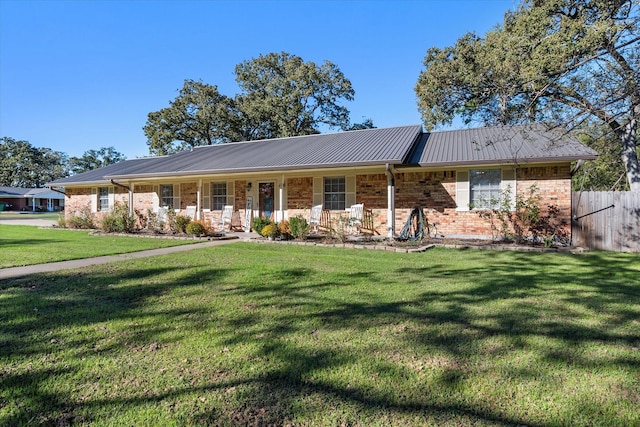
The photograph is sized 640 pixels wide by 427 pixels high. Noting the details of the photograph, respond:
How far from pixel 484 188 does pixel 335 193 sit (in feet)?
16.3

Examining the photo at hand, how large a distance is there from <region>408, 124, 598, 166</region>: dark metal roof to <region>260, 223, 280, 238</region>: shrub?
4.90 m

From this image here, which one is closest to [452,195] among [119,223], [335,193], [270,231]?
[335,193]

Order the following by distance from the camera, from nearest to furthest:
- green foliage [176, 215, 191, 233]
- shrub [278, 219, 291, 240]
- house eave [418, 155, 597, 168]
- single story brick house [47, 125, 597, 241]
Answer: house eave [418, 155, 597, 168], single story brick house [47, 125, 597, 241], shrub [278, 219, 291, 240], green foliage [176, 215, 191, 233]

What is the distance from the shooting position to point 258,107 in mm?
28125

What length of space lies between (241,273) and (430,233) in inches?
293

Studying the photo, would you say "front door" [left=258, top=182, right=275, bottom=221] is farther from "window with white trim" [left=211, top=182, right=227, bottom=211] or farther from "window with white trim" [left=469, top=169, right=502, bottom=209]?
"window with white trim" [left=469, top=169, right=502, bottom=209]

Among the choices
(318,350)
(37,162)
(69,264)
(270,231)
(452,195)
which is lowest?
(318,350)

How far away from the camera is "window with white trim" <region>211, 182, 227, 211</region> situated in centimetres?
1541

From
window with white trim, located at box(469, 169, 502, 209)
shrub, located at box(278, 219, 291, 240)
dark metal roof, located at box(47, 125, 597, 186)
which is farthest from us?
shrub, located at box(278, 219, 291, 240)

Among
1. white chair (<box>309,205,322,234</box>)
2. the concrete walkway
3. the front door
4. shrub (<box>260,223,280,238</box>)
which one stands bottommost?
the concrete walkway

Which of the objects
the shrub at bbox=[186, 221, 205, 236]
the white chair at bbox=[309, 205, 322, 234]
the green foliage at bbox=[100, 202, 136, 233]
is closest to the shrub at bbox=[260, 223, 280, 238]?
the white chair at bbox=[309, 205, 322, 234]

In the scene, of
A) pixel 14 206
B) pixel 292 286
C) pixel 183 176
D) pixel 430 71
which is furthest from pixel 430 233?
pixel 14 206

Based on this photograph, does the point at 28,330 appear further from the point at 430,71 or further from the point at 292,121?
the point at 292,121

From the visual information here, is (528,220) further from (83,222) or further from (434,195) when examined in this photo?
(83,222)
